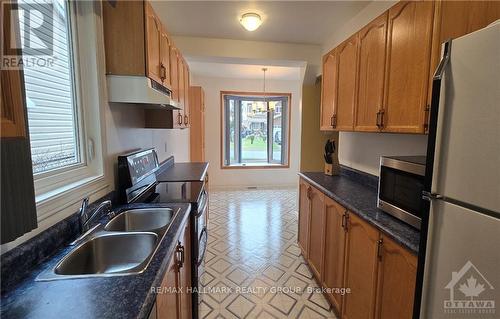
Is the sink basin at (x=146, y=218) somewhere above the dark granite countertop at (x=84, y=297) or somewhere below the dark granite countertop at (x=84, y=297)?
below

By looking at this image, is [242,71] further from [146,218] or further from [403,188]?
[403,188]

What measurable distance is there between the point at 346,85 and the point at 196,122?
3.30 m

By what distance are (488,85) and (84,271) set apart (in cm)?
168

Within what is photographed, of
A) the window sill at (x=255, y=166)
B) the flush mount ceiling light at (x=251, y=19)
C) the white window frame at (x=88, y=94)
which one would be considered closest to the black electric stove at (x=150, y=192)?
the white window frame at (x=88, y=94)

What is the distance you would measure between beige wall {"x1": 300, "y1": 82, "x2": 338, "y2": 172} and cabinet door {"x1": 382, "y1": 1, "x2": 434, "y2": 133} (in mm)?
2032

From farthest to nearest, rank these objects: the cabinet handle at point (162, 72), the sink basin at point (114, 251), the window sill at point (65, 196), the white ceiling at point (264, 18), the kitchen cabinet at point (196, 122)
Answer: the kitchen cabinet at point (196, 122) → the white ceiling at point (264, 18) → the cabinet handle at point (162, 72) → the sink basin at point (114, 251) → the window sill at point (65, 196)

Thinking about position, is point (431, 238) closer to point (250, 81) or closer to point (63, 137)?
point (63, 137)

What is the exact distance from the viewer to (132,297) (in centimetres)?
75

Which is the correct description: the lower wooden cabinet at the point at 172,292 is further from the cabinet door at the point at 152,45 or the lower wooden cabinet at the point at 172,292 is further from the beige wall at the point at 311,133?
the beige wall at the point at 311,133

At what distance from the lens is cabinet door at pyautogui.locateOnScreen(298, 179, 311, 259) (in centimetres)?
246

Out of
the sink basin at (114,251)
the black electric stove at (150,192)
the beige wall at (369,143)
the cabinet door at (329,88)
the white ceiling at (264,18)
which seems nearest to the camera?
the sink basin at (114,251)

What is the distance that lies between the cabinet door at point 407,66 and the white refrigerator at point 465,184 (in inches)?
21.2

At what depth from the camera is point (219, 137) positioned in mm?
5703

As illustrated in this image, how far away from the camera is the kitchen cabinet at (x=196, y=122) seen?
4695 millimetres
